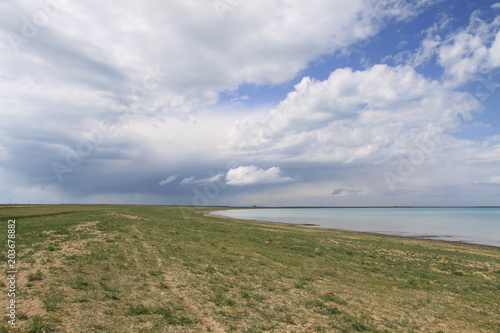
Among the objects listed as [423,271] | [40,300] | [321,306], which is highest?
[40,300]

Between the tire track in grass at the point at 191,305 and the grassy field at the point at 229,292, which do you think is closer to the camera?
the tire track in grass at the point at 191,305

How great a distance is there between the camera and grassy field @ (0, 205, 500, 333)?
32.7 ft

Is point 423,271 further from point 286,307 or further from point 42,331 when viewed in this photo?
point 42,331

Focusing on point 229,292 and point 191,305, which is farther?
point 229,292

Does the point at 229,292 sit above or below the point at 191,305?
below

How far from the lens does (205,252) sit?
23109 mm

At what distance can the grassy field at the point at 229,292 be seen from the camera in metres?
9.96

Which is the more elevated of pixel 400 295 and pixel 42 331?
pixel 42 331

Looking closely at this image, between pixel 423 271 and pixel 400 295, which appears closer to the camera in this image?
pixel 400 295

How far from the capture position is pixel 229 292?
43.9ft

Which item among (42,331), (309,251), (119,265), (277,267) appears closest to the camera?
(42,331)

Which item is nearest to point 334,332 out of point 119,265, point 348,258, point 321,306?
point 321,306

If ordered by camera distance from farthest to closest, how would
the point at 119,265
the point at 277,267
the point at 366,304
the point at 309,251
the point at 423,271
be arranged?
the point at 309,251, the point at 423,271, the point at 277,267, the point at 119,265, the point at 366,304

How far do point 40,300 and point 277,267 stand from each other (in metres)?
13.2
